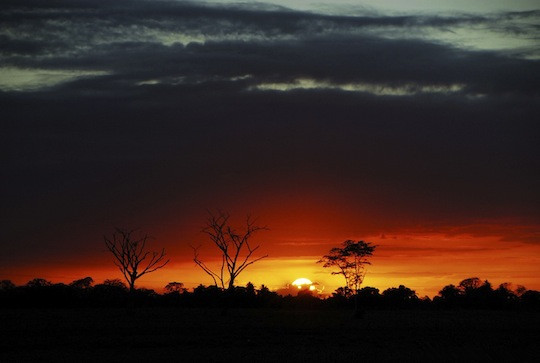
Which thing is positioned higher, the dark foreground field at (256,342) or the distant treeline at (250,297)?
the distant treeline at (250,297)

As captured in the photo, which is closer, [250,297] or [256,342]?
[256,342]

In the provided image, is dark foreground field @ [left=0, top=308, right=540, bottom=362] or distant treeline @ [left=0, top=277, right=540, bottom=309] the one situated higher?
distant treeline @ [left=0, top=277, right=540, bottom=309]

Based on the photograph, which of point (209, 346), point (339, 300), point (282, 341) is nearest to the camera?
point (209, 346)

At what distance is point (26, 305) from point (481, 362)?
83428 mm

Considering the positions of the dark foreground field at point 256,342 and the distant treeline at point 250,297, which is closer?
the dark foreground field at point 256,342

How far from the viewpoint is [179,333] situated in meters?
51.7

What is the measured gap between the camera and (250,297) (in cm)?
12069

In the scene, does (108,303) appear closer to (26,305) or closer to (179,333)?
(26,305)

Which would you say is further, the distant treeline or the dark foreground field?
the distant treeline

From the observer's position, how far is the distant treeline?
109 m

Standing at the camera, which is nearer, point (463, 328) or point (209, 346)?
point (209, 346)

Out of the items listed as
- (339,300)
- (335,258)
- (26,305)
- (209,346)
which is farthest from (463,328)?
(26,305)

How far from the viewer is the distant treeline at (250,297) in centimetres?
10869

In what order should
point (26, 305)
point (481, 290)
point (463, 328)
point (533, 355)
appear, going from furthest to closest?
1. point (481, 290)
2. point (26, 305)
3. point (463, 328)
4. point (533, 355)
